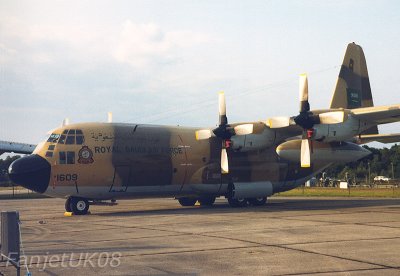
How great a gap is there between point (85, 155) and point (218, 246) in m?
13.5

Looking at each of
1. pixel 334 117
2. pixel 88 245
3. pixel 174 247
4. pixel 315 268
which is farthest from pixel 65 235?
pixel 334 117

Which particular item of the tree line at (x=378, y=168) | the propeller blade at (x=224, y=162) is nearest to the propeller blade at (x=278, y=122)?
the propeller blade at (x=224, y=162)

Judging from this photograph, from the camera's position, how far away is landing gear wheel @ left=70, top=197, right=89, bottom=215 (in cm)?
2602

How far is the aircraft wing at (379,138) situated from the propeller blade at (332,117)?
483 centimetres

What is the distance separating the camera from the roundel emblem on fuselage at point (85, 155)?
83.9 ft

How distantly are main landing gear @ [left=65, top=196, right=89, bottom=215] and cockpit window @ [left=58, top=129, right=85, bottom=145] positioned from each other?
2785mm

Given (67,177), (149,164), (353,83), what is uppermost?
(353,83)

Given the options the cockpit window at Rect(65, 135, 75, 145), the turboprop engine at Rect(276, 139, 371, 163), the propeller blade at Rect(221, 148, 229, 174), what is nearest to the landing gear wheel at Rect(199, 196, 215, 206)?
the propeller blade at Rect(221, 148, 229, 174)

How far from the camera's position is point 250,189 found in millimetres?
29547

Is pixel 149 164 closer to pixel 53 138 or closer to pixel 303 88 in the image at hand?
pixel 53 138

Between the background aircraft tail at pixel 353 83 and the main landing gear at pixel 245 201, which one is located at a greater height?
the background aircraft tail at pixel 353 83

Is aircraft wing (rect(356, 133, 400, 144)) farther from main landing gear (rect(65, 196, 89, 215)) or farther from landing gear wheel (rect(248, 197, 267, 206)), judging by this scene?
main landing gear (rect(65, 196, 89, 215))

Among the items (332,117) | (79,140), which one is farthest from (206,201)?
(332,117)

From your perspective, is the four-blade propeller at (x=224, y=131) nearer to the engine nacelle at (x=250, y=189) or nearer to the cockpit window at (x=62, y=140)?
the engine nacelle at (x=250, y=189)
